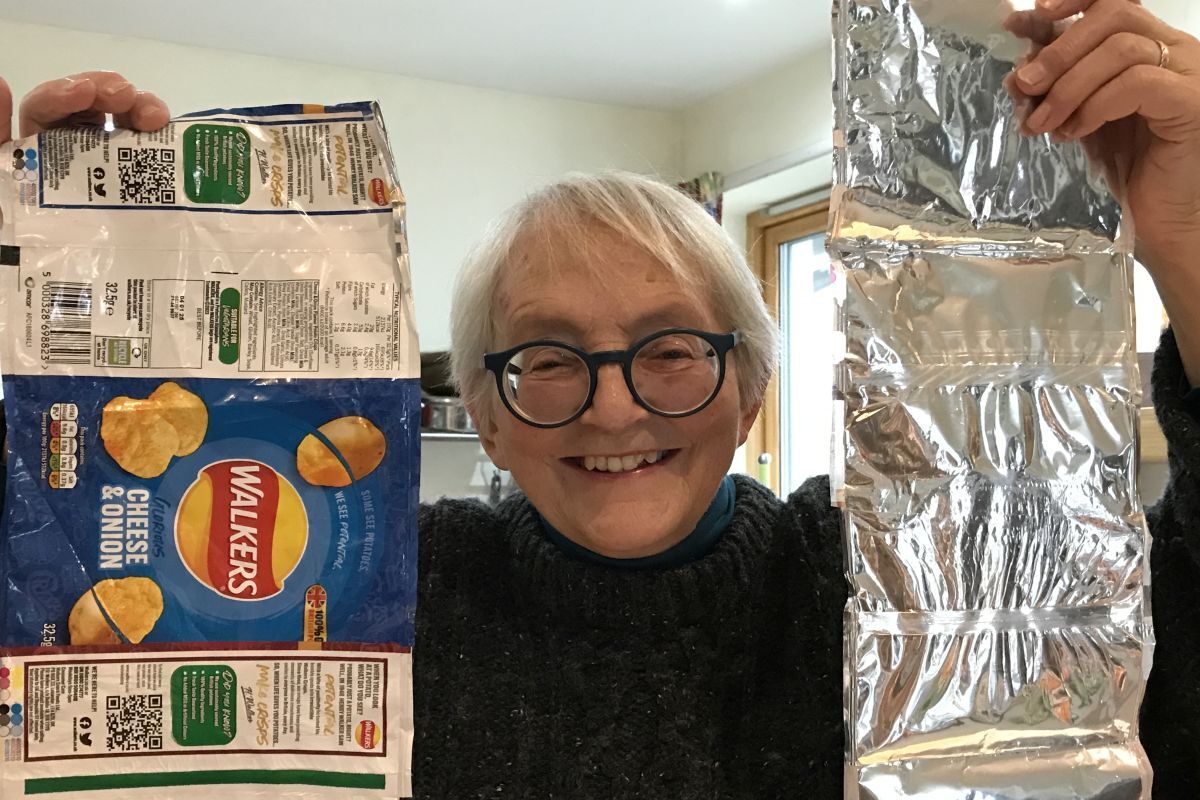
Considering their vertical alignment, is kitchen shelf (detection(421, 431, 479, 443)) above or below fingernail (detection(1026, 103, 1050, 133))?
below

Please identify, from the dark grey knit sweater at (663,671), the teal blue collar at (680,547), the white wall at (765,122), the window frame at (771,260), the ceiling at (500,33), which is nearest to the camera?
the dark grey knit sweater at (663,671)

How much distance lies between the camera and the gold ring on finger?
655 millimetres

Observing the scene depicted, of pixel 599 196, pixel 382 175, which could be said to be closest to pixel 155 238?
pixel 382 175

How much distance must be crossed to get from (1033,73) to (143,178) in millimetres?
659

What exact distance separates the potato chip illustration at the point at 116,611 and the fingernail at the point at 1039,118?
0.73 meters

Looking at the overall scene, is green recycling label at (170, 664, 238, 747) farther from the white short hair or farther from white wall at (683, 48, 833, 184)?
white wall at (683, 48, 833, 184)

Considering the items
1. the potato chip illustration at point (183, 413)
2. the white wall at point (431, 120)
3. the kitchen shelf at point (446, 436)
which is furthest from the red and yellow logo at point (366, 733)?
the white wall at point (431, 120)

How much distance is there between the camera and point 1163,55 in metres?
0.66

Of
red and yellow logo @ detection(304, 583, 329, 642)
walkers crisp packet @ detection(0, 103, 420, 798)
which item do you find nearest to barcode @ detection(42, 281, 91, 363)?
walkers crisp packet @ detection(0, 103, 420, 798)

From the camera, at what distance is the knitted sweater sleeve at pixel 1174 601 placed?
0.77 metres

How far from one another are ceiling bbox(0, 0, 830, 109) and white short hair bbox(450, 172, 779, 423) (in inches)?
67.5

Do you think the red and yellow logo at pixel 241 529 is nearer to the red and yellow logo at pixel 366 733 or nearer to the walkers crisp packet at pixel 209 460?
the walkers crisp packet at pixel 209 460

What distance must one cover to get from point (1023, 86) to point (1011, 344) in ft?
0.60

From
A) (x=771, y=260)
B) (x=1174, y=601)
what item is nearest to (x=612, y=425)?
(x=1174, y=601)
